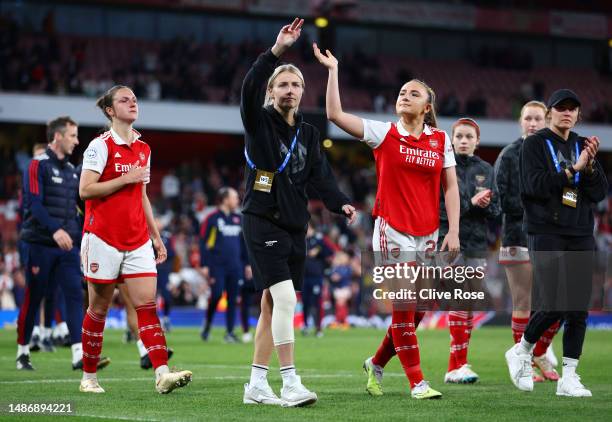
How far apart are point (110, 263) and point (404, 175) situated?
2.24 m

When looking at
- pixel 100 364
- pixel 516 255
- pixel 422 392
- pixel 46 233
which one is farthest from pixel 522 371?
pixel 46 233

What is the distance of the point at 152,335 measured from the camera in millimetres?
7895

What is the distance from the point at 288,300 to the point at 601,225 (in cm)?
2669

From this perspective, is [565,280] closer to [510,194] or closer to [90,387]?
[510,194]

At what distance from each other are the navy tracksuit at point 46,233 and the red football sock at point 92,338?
2889 mm

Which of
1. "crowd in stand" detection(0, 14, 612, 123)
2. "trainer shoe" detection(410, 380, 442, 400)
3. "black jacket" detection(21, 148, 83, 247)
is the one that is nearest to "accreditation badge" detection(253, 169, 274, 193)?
"trainer shoe" detection(410, 380, 442, 400)

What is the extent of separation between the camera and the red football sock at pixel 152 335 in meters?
7.87

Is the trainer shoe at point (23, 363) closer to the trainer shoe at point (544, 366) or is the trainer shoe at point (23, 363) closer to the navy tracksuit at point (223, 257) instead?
the trainer shoe at point (544, 366)

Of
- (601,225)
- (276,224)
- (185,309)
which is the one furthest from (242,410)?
(601,225)

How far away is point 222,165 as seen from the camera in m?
35.1

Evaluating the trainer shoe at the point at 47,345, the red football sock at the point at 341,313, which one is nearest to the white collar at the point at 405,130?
the trainer shoe at the point at 47,345

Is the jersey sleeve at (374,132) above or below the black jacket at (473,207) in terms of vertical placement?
above

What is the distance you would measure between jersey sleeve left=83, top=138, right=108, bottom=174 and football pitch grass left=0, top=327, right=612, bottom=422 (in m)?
1.68

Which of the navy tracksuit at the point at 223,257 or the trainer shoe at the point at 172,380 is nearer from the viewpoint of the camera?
the trainer shoe at the point at 172,380
